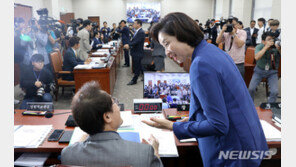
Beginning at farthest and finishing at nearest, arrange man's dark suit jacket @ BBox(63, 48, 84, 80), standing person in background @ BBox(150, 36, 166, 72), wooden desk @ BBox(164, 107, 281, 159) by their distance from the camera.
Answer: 1. standing person in background @ BBox(150, 36, 166, 72)
2. man's dark suit jacket @ BBox(63, 48, 84, 80)
3. wooden desk @ BBox(164, 107, 281, 159)

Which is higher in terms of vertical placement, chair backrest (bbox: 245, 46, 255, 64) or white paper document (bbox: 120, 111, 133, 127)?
chair backrest (bbox: 245, 46, 255, 64)

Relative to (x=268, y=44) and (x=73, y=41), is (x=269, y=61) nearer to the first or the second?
(x=268, y=44)

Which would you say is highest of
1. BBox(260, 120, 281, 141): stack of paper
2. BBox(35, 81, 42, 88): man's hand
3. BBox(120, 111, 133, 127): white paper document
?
BBox(35, 81, 42, 88): man's hand

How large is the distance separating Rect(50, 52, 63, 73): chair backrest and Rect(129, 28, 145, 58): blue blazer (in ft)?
5.33

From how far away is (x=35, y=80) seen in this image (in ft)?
10.1

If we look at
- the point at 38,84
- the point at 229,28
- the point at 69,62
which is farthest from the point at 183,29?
the point at 69,62

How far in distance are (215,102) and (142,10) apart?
1539 cm

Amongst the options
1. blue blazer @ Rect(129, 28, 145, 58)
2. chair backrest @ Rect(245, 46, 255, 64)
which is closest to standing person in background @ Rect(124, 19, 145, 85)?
blue blazer @ Rect(129, 28, 145, 58)

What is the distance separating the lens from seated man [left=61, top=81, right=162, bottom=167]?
917 mm

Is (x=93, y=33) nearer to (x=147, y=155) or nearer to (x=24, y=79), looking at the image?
(x=24, y=79)

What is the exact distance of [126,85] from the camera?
18.0ft

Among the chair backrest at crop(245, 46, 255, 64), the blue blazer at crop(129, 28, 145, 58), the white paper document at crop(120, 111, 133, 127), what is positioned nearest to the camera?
the white paper document at crop(120, 111, 133, 127)

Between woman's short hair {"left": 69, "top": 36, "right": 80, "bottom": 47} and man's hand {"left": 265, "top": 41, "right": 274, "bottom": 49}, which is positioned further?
woman's short hair {"left": 69, "top": 36, "right": 80, "bottom": 47}

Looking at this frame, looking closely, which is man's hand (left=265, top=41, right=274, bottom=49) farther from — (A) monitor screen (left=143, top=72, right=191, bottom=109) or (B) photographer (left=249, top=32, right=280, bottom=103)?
(A) monitor screen (left=143, top=72, right=191, bottom=109)
